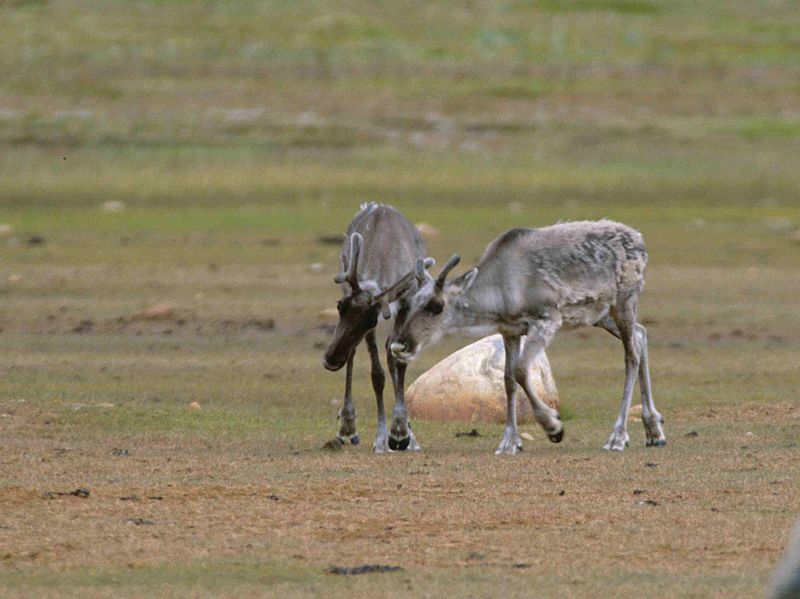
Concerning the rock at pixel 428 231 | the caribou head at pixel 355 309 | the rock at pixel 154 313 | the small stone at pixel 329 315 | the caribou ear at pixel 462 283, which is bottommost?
the rock at pixel 428 231

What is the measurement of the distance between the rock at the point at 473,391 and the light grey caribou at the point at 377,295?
3.96 ft

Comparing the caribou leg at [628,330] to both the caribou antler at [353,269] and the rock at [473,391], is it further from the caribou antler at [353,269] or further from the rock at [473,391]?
the caribou antler at [353,269]

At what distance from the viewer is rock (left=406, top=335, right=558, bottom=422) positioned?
1478cm

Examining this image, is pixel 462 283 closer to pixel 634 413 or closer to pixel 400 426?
pixel 400 426

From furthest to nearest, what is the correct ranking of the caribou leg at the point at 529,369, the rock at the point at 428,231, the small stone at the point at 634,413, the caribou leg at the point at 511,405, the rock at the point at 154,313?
the rock at the point at 428,231 → the rock at the point at 154,313 → the small stone at the point at 634,413 → the caribou leg at the point at 511,405 → the caribou leg at the point at 529,369

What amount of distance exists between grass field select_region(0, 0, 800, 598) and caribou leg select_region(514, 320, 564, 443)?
351mm

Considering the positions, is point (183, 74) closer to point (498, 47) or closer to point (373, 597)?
point (498, 47)

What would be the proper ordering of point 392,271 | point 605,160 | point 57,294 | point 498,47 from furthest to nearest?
point 498,47
point 605,160
point 57,294
point 392,271

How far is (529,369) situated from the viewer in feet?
42.1

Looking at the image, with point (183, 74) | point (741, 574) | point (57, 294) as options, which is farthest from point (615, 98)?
point (741, 574)

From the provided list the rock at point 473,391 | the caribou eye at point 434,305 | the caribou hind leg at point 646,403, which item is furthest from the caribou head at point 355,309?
the rock at point 473,391

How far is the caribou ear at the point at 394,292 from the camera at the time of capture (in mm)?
13091

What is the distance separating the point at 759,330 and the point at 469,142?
81.0 ft

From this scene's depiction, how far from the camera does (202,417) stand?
14.5 m
